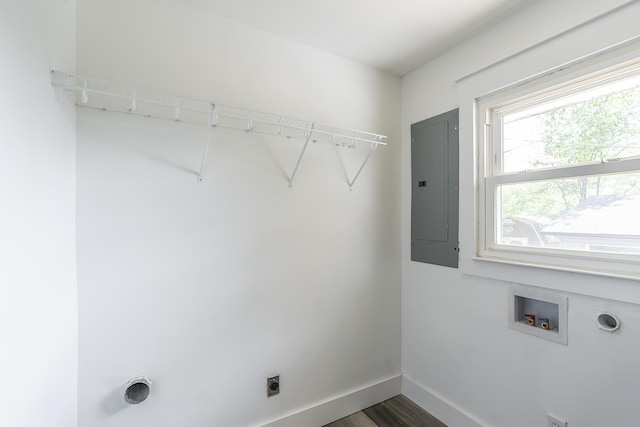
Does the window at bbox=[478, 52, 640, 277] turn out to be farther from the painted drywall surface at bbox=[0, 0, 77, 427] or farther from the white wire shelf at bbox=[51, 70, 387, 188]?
the painted drywall surface at bbox=[0, 0, 77, 427]

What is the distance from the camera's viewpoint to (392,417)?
1.87 meters

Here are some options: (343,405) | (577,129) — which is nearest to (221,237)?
(343,405)

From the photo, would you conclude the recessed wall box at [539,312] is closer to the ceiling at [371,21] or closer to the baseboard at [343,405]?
the baseboard at [343,405]

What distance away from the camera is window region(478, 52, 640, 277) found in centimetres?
119

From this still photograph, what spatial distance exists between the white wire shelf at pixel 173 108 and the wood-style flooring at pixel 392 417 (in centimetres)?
167

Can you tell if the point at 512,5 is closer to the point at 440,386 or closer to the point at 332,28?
the point at 332,28

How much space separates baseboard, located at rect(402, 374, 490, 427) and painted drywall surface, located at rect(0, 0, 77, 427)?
1.99 m

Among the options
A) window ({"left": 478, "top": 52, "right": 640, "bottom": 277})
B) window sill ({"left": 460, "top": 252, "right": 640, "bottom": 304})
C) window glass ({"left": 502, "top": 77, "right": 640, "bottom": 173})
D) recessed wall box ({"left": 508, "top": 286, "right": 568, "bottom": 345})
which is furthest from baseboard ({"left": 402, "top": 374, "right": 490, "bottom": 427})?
window glass ({"left": 502, "top": 77, "right": 640, "bottom": 173})

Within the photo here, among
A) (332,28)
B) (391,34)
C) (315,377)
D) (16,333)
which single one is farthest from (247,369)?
(391,34)

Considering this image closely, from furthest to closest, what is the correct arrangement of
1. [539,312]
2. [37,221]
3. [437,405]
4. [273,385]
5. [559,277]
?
[437,405]
[273,385]
[539,312]
[559,277]
[37,221]

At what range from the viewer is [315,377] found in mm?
1784

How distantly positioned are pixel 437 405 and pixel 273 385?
3.73 feet

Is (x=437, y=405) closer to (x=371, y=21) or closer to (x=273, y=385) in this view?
(x=273, y=385)


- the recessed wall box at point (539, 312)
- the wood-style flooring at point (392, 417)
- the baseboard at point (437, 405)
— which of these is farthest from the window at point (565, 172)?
the wood-style flooring at point (392, 417)
